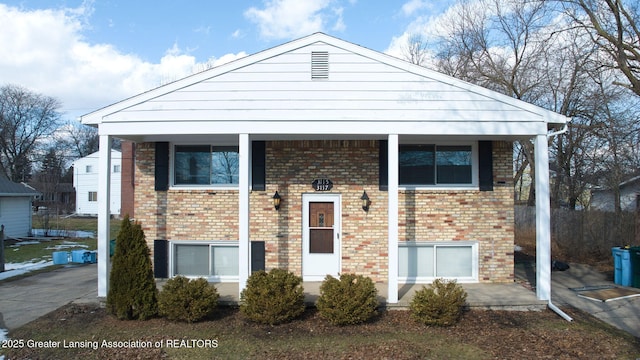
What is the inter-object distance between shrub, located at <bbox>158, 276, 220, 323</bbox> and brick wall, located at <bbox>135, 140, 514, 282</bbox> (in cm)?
218

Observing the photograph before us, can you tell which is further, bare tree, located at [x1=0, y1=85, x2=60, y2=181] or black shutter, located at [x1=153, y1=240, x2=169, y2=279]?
bare tree, located at [x1=0, y1=85, x2=60, y2=181]

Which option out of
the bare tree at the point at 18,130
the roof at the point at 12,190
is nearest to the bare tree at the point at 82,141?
the bare tree at the point at 18,130

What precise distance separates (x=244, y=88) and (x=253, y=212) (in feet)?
8.73

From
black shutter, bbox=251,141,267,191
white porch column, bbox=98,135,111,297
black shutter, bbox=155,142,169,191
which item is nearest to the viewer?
white porch column, bbox=98,135,111,297

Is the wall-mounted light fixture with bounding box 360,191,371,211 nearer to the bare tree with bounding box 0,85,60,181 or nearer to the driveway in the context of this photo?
the driveway

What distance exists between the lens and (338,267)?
8938 mm

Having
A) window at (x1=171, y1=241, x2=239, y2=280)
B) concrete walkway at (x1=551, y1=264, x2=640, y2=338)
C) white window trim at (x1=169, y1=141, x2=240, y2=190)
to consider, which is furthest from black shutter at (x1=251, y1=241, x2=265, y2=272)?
concrete walkway at (x1=551, y1=264, x2=640, y2=338)

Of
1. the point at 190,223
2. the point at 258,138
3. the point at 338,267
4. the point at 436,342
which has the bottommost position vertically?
the point at 436,342

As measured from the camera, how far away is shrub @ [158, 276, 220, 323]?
22.1ft

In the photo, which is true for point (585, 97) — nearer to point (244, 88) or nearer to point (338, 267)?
point (338, 267)

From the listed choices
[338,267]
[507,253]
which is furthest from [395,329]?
[507,253]

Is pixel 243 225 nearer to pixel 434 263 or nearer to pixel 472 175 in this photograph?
pixel 434 263

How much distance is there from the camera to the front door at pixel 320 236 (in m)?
8.95

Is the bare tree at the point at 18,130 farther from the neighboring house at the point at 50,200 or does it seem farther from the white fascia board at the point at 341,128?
the white fascia board at the point at 341,128
